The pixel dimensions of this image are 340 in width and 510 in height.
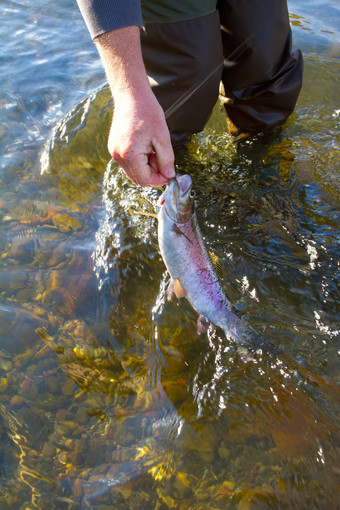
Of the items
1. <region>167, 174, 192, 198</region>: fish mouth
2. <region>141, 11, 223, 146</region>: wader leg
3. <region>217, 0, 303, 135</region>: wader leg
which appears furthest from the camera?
<region>217, 0, 303, 135</region>: wader leg

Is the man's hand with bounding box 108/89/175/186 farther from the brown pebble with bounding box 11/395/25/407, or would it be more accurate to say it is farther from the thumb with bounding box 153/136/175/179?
the brown pebble with bounding box 11/395/25/407

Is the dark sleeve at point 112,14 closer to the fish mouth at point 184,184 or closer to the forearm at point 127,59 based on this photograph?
the forearm at point 127,59

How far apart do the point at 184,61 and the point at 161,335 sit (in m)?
2.10

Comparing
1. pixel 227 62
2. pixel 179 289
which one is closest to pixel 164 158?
pixel 179 289

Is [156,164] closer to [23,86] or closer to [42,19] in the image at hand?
[23,86]

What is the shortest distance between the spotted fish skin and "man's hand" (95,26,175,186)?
0.46 m

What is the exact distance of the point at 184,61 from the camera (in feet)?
10.9

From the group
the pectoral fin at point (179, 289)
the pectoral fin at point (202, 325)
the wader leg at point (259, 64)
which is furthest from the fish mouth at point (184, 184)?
the wader leg at point (259, 64)

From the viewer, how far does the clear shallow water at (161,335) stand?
94.5 inches

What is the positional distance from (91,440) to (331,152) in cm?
358

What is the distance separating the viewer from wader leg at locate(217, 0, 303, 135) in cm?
344

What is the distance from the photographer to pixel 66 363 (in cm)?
293

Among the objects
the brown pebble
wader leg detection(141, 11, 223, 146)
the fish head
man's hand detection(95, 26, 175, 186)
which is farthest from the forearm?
the brown pebble

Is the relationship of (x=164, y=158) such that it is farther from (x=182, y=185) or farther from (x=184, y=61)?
(x=184, y=61)
